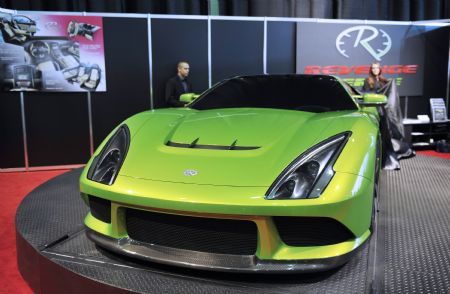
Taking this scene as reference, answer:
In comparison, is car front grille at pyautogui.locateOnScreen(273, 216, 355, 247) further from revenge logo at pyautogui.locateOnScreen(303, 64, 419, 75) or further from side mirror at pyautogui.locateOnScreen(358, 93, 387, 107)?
revenge logo at pyautogui.locateOnScreen(303, 64, 419, 75)

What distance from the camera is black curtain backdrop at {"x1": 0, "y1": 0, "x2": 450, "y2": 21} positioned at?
6668 mm

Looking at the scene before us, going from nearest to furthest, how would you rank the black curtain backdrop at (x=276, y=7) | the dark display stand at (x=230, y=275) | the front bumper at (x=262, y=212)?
the front bumper at (x=262, y=212), the dark display stand at (x=230, y=275), the black curtain backdrop at (x=276, y=7)

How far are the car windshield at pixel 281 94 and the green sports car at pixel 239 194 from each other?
456 millimetres

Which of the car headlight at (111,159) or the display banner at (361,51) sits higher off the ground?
the display banner at (361,51)

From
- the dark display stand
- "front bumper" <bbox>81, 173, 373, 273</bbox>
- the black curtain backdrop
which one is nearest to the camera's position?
"front bumper" <bbox>81, 173, 373, 273</bbox>

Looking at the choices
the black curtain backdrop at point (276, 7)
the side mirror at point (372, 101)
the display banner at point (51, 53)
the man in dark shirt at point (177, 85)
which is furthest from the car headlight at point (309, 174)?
the black curtain backdrop at point (276, 7)

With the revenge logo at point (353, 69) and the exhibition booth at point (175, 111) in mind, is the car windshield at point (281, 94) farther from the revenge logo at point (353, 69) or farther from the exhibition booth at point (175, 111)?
the revenge logo at point (353, 69)

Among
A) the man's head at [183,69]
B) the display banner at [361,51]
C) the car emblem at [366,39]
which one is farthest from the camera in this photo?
the car emblem at [366,39]

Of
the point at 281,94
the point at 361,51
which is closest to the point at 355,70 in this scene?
the point at 361,51

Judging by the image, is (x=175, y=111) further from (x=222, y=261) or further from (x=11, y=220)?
(x=11, y=220)

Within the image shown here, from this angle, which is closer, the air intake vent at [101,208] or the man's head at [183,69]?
the air intake vent at [101,208]

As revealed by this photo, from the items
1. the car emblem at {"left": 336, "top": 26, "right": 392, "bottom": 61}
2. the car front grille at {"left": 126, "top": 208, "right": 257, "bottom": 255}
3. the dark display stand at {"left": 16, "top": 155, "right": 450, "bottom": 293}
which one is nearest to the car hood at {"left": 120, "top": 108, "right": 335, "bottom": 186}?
the car front grille at {"left": 126, "top": 208, "right": 257, "bottom": 255}

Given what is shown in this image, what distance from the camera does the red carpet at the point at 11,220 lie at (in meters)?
2.11

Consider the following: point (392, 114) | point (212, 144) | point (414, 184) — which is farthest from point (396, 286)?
point (392, 114)
